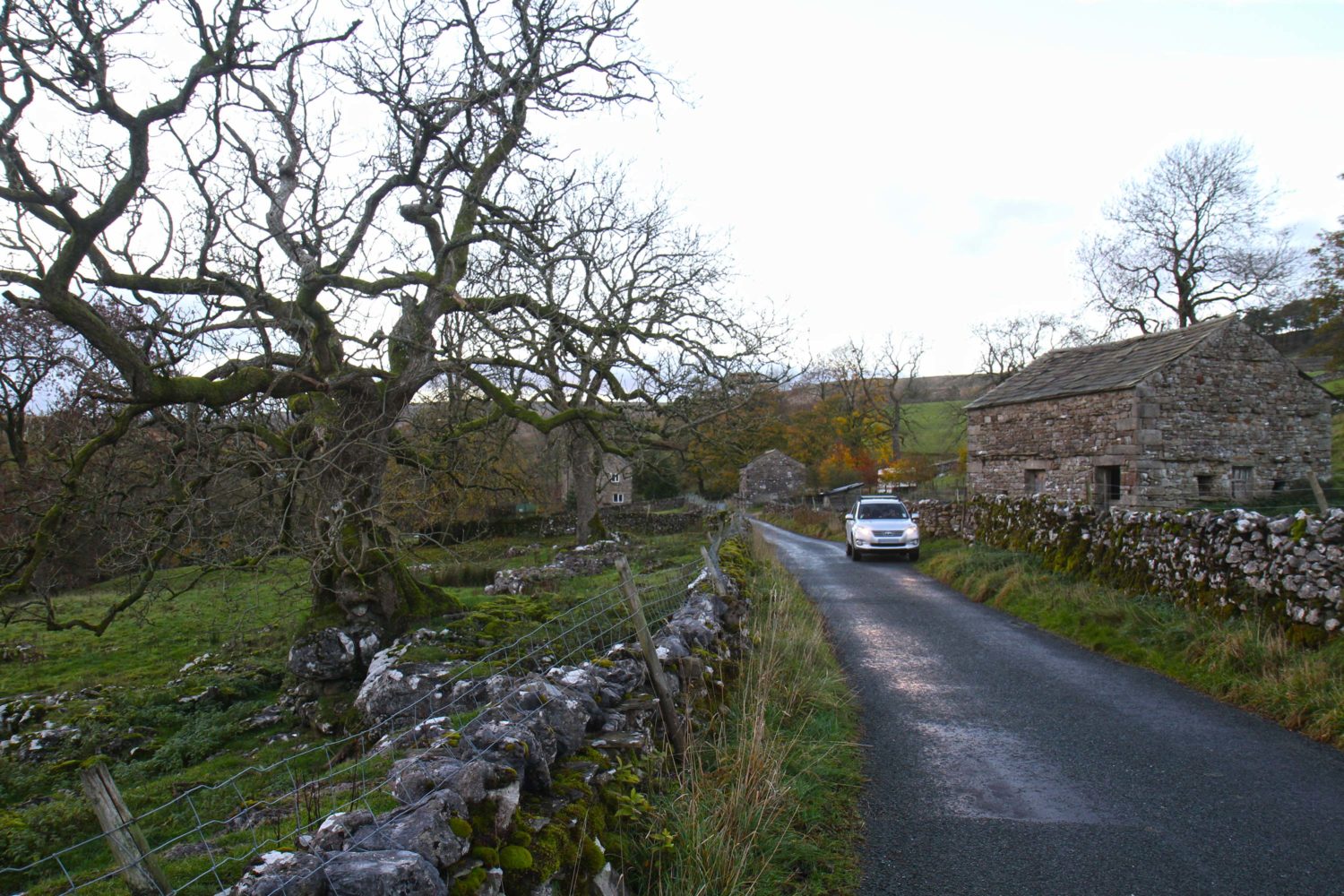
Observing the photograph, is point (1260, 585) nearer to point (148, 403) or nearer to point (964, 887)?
point (964, 887)

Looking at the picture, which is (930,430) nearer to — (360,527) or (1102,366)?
(1102,366)

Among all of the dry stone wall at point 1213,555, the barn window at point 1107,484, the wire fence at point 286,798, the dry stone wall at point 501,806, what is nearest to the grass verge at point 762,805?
the dry stone wall at point 501,806

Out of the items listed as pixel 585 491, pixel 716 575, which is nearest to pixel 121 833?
pixel 716 575

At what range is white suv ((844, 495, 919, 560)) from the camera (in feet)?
68.0

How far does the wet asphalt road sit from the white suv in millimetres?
11096

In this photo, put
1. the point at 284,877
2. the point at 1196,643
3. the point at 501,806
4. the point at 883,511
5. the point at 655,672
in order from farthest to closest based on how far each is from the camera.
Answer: the point at 883,511 < the point at 1196,643 < the point at 655,672 < the point at 501,806 < the point at 284,877

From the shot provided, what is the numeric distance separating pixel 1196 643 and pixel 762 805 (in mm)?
6795

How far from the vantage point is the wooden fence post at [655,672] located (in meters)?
4.78

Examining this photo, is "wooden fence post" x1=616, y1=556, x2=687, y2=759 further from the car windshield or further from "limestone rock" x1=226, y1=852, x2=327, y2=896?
the car windshield

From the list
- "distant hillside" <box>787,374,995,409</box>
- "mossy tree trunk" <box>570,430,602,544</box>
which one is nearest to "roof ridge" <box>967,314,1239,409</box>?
"mossy tree trunk" <box>570,430,602,544</box>

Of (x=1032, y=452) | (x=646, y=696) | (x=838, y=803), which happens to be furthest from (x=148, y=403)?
(x=1032, y=452)

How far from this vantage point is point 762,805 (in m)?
4.46

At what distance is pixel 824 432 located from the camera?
6312 cm

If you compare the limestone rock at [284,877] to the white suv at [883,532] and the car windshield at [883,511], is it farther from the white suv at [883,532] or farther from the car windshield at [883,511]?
the car windshield at [883,511]
